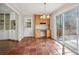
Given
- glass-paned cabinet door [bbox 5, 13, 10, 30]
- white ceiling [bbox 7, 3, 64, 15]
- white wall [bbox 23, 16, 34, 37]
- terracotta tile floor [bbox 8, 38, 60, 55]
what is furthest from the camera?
white wall [bbox 23, 16, 34, 37]

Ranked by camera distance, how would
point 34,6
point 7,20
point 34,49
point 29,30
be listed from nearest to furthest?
point 34,49
point 34,6
point 7,20
point 29,30

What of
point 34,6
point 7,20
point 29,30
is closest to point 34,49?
point 34,6

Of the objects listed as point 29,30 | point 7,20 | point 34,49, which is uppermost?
point 7,20

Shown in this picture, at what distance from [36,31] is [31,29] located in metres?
0.51

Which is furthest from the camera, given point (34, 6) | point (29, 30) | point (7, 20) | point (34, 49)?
point (29, 30)

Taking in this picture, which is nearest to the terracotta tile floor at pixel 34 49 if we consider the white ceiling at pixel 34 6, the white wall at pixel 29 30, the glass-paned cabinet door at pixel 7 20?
the white ceiling at pixel 34 6

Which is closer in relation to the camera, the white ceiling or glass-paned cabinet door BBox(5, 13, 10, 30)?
the white ceiling

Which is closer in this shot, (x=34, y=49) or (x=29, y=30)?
(x=34, y=49)

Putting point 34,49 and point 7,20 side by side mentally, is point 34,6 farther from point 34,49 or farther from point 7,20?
point 7,20

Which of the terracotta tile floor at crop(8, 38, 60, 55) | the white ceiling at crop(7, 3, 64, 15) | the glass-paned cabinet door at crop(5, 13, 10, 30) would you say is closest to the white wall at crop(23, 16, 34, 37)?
the glass-paned cabinet door at crop(5, 13, 10, 30)

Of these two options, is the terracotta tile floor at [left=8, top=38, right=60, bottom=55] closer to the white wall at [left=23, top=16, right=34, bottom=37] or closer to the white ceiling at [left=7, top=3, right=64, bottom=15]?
the white ceiling at [left=7, top=3, right=64, bottom=15]

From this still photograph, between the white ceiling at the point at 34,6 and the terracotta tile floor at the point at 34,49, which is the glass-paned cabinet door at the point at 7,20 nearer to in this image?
the white ceiling at the point at 34,6
